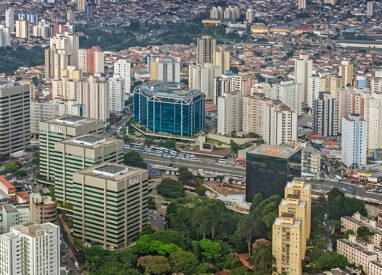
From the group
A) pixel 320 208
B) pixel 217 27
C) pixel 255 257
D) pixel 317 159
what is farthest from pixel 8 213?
pixel 217 27

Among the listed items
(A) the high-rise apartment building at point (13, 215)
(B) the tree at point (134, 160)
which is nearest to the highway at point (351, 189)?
(B) the tree at point (134, 160)

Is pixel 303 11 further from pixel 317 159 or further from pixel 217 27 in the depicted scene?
pixel 317 159

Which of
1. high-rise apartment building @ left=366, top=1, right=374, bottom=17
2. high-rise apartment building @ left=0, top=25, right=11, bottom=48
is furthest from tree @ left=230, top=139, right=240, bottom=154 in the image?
high-rise apartment building @ left=366, top=1, right=374, bottom=17

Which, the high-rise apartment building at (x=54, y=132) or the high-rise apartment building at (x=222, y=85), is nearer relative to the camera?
the high-rise apartment building at (x=54, y=132)

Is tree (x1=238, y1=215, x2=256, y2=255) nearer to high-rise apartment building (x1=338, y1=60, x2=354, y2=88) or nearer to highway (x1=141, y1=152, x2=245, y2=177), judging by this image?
highway (x1=141, y1=152, x2=245, y2=177)

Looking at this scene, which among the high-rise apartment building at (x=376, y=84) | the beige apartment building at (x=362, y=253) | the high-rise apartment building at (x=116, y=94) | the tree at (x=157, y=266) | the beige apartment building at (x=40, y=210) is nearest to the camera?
the tree at (x=157, y=266)

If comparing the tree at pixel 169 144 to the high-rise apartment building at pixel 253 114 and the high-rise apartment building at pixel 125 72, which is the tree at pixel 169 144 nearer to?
the high-rise apartment building at pixel 253 114
